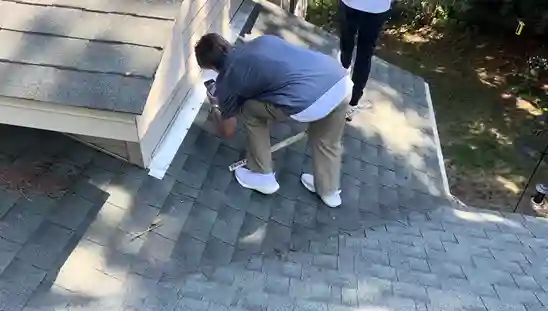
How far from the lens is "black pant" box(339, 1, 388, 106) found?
3.97 meters

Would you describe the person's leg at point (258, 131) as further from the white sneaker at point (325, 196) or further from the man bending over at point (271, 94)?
the white sneaker at point (325, 196)

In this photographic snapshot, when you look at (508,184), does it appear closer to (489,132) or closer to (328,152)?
(489,132)

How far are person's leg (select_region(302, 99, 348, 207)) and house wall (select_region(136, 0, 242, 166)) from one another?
2.79 ft

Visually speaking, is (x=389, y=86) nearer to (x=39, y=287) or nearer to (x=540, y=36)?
(x=39, y=287)

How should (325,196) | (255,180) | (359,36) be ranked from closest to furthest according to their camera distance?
(255,180)
(325,196)
(359,36)

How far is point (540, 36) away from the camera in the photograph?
9.22 m

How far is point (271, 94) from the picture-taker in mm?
3115

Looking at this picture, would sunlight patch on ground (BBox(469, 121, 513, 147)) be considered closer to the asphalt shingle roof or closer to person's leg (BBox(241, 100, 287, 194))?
person's leg (BBox(241, 100, 287, 194))

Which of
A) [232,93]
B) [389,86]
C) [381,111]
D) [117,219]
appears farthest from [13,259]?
[389,86]

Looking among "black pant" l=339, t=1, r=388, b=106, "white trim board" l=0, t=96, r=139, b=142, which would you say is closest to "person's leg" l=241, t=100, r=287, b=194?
"white trim board" l=0, t=96, r=139, b=142

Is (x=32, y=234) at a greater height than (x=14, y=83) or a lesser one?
lesser

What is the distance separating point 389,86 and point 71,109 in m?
3.43

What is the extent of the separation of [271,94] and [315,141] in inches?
20.2

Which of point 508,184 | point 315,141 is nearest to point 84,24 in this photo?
point 315,141
